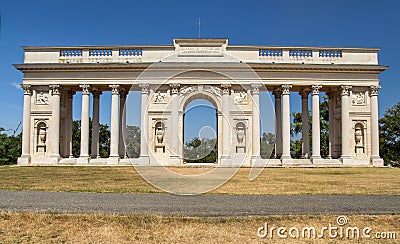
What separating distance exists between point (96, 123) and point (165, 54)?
13.9 metres

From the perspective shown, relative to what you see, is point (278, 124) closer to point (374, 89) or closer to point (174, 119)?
point (374, 89)

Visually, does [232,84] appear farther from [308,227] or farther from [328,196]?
[308,227]

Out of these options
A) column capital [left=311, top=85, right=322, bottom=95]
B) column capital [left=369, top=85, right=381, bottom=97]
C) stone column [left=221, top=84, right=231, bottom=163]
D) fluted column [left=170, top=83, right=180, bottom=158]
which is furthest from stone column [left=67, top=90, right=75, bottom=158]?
column capital [left=369, top=85, right=381, bottom=97]

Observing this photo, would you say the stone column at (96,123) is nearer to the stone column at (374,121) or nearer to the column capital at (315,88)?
the column capital at (315,88)

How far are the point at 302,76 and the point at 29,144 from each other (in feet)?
122

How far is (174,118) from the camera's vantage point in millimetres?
52031

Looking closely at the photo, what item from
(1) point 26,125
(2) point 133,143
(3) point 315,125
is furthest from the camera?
(2) point 133,143

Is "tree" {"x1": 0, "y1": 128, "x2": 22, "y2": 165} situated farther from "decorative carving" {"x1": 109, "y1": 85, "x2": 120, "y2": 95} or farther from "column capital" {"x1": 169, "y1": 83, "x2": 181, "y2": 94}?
"column capital" {"x1": 169, "y1": 83, "x2": 181, "y2": 94}

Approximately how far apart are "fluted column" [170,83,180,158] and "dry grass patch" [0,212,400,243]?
38.6 m

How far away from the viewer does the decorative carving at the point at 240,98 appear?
53.2 meters

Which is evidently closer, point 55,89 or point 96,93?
point 55,89

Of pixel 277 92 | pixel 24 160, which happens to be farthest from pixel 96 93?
pixel 277 92

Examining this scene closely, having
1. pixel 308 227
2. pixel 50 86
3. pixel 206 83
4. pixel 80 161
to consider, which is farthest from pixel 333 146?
pixel 308 227

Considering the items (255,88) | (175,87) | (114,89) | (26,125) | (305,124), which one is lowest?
(26,125)
